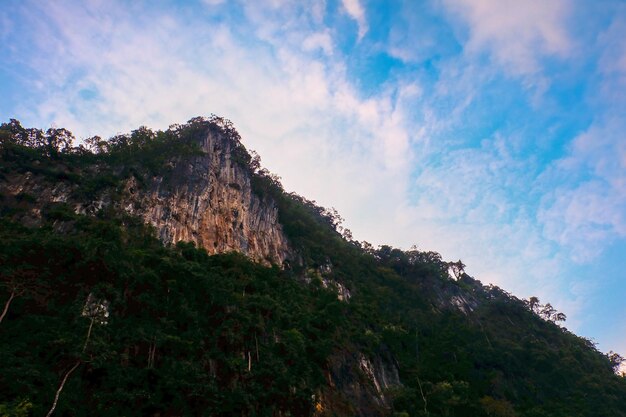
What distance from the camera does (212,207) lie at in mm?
35625

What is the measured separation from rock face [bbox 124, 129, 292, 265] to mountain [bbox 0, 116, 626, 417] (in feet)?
0.58

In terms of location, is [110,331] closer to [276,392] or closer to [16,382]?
[16,382]

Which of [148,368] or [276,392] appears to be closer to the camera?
[148,368]

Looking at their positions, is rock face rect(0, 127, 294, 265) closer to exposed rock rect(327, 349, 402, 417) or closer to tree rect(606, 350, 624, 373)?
exposed rock rect(327, 349, 402, 417)

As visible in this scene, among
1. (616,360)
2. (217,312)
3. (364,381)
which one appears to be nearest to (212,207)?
(217,312)

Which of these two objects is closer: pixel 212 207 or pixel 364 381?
pixel 364 381

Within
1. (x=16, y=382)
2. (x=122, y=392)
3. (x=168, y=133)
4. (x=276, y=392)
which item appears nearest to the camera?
(x=16, y=382)

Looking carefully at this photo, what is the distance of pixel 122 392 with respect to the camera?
1454 cm

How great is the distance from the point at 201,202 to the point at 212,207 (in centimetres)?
117

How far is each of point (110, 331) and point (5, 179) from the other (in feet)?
61.7

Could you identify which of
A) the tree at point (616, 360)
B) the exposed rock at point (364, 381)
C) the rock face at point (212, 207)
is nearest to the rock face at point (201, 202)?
the rock face at point (212, 207)

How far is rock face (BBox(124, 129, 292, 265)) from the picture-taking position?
31.6m

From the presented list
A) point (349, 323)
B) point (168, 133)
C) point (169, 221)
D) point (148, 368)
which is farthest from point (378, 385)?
point (168, 133)

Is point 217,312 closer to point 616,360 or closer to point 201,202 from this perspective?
point 201,202
